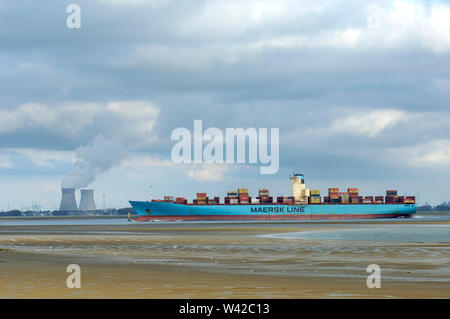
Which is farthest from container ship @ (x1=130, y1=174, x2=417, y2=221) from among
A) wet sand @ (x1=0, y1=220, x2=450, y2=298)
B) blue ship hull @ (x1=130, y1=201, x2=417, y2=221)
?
wet sand @ (x1=0, y1=220, x2=450, y2=298)

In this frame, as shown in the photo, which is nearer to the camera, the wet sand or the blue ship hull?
the wet sand

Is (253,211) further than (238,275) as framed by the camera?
Yes

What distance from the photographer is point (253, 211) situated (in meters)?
191

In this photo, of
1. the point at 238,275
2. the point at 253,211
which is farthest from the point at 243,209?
the point at 238,275

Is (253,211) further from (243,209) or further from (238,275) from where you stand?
(238,275)

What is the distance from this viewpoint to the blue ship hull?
609 feet

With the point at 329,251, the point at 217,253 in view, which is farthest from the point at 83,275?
the point at 329,251

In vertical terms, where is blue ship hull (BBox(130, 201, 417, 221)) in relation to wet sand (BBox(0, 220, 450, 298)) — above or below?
below

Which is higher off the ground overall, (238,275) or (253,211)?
(238,275)

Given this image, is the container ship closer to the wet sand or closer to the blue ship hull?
the blue ship hull
